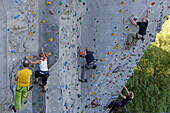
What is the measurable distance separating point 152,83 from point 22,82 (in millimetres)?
9424

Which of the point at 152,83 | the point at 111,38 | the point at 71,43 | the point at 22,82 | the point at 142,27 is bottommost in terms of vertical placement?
the point at 152,83

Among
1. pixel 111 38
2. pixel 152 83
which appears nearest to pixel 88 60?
pixel 111 38

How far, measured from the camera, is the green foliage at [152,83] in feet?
37.8

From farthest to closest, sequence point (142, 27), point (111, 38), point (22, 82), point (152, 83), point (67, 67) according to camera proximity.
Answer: point (152, 83) < point (111, 38) < point (142, 27) < point (67, 67) < point (22, 82)

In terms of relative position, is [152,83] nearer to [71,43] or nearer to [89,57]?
[89,57]

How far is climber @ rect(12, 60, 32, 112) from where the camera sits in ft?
15.6

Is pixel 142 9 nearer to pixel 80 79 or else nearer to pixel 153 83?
pixel 80 79

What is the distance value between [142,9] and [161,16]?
80 cm

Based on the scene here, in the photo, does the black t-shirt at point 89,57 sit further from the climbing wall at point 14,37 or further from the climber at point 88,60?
the climbing wall at point 14,37

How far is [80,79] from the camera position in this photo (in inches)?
283

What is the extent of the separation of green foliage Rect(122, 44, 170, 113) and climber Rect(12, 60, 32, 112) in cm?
761

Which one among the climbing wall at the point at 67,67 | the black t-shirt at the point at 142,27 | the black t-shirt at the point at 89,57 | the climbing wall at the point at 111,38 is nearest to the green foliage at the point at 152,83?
the climbing wall at the point at 111,38

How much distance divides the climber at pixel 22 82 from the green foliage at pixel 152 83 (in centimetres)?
761

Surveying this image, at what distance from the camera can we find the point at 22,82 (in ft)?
15.8
